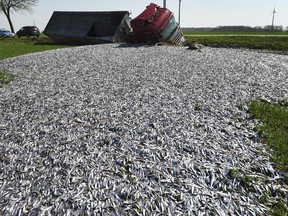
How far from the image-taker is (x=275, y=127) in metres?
6.81

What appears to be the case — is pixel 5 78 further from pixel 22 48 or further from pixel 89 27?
pixel 89 27

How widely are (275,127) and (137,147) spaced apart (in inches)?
146

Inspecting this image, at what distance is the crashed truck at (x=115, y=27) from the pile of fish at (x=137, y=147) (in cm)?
1072

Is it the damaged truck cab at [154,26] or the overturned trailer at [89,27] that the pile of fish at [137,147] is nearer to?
the damaged truck cab at [154,26]

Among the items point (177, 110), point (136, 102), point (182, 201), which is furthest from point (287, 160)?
point (136, 102)

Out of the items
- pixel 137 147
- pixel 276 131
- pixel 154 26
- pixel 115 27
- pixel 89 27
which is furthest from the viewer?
pixel 89 27

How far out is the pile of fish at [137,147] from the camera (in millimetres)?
4273

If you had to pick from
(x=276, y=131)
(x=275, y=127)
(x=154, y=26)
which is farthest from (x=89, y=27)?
(x=276, y=131)

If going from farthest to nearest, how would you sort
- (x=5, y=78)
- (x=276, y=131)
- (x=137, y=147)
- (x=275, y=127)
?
1. (x=5, y=78)
2. (x=275, y=127)
3. (x=276, y=131)
4. (x=137, y=147)

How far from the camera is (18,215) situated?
4.04 m

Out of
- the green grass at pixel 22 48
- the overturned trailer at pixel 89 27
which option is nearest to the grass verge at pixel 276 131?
the overturned trailer at pixel 89 27

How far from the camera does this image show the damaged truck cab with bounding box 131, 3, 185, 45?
20766 millimetres

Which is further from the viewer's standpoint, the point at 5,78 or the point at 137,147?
the point at 5,78

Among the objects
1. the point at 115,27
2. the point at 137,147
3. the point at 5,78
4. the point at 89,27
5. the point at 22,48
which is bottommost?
the point at 137,147
